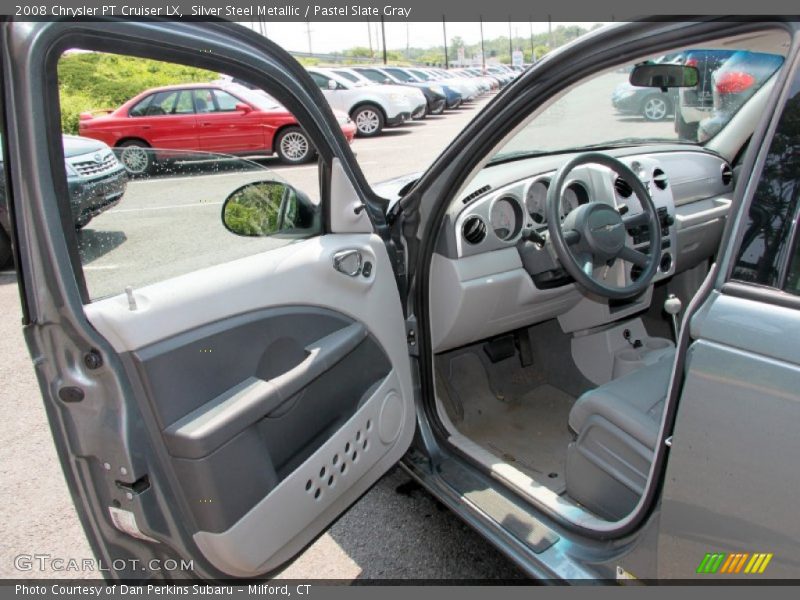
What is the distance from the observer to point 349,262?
1900 mm

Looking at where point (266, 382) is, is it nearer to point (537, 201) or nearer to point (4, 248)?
point (537, 201)

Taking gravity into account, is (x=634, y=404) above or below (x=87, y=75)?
below

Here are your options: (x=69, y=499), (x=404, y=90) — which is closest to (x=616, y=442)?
(x=69, y=499)

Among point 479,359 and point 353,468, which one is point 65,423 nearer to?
point 353,468

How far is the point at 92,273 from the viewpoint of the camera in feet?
4.37

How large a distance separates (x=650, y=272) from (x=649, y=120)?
1.17 metres

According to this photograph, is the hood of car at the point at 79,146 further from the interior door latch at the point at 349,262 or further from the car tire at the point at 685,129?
the car tire at the point at 685,129

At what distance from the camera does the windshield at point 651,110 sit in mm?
2330

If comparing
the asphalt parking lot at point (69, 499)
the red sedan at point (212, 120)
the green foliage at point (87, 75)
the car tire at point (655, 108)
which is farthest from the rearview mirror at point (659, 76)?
the red sedan at point (212, 120)

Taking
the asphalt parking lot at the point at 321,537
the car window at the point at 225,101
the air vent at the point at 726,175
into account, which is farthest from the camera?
the car window at the point at 225,101

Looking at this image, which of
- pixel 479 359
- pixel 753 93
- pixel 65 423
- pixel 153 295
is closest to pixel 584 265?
pixel 479 359

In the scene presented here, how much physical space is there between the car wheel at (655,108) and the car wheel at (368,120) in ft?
41.3

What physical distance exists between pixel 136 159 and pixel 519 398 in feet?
7.13

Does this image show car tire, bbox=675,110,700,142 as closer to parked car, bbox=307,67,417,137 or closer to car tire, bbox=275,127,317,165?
car tire, bbox=275,127,317,165
